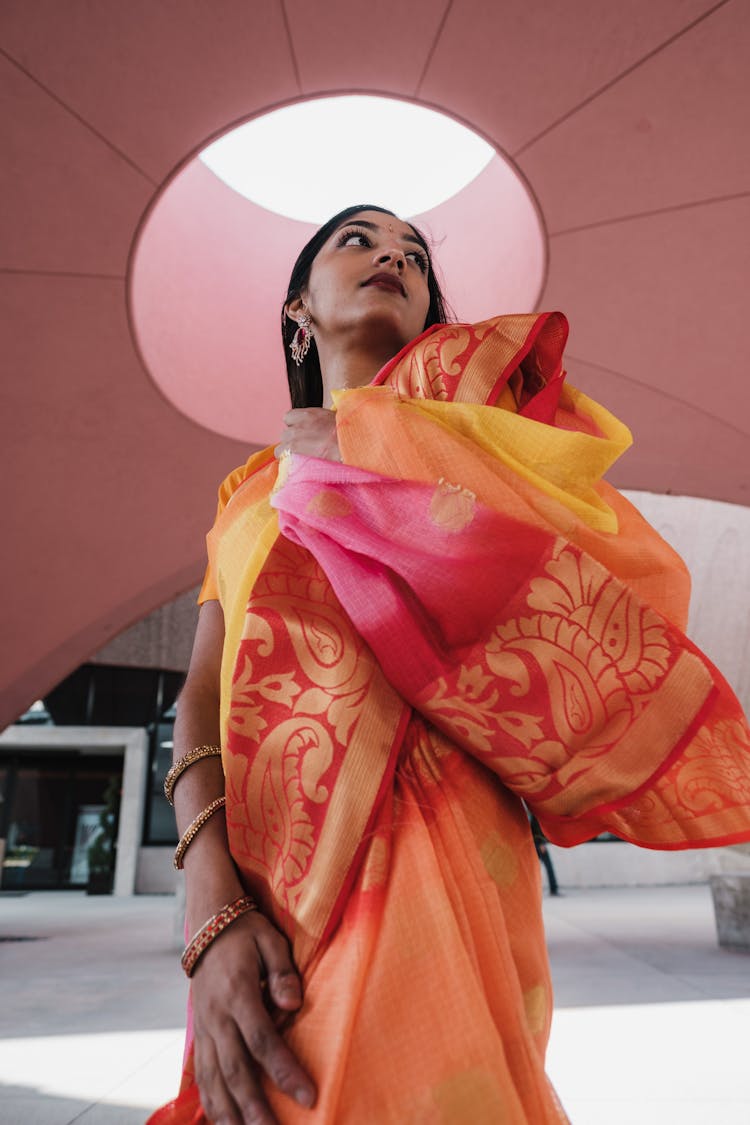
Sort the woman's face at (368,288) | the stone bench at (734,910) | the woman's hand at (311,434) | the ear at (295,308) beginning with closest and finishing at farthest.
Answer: the woman's hand at (311,434) < the woman's face at (368,288) < the ear at (295,308) < the stone bench at (734,910)

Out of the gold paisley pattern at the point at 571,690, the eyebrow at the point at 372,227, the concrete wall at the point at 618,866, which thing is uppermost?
the eyebrow at the point at 372,227

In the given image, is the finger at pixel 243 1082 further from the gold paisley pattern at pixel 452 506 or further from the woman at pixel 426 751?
the gold paisley pattern at pixel 452 506

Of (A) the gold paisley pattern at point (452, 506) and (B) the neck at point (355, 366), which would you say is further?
(B) the neck at point (355, 366)

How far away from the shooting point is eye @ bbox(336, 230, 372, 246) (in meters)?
1.45

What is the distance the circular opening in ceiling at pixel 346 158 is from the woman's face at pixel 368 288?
119 inches

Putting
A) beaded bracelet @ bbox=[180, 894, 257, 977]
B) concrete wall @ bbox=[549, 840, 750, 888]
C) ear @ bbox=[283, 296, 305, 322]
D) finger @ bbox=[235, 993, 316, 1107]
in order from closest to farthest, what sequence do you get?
finger @ bbox=[235, 993, 316, 1107]
beaded bracelet @ bbox=[180, 894, 257, 977]
ear @ bbox=[283, 296, 305, 322]
concrete wall @ bbox=[549, 840, 750, 888]

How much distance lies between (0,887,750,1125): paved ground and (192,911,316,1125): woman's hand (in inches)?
94.1

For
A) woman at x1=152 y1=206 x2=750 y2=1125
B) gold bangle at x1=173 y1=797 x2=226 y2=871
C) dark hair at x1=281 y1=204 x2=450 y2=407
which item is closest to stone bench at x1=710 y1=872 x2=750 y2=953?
dark hair at x1=281 y1=204 x2=450 y2=407

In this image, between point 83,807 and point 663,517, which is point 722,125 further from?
point 83,807

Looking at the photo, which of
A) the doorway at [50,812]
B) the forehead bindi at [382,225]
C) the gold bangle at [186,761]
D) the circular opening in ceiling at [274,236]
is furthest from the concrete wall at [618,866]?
the gold bangle at [186,761]

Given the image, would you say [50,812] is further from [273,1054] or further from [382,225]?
[273,1054]

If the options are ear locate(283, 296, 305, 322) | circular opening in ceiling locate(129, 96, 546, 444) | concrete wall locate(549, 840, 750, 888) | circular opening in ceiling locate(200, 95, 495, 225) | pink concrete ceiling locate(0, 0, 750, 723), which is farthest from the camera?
concrete wall locate(549, 840, 750, 888)

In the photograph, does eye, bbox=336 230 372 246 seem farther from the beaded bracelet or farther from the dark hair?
the beaded bracelet

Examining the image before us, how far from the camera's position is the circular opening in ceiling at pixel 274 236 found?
4.60m
